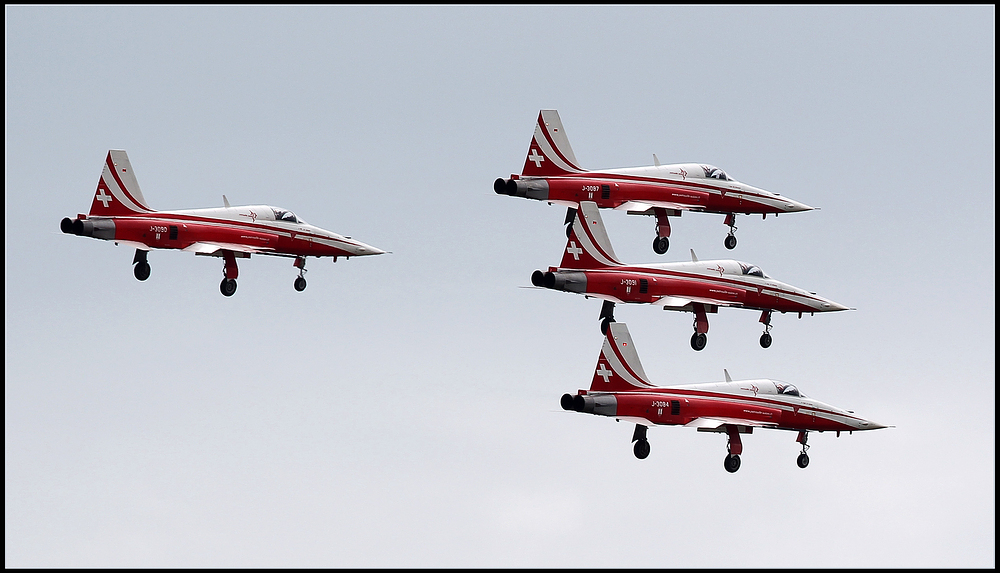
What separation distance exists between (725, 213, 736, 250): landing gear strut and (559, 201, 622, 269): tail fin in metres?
12.8

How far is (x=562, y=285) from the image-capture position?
15138 cm

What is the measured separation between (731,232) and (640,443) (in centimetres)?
1883

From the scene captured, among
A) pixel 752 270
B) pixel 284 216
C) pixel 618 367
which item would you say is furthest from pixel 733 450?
pixel 284 216

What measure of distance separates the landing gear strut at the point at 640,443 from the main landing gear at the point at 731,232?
17529mm

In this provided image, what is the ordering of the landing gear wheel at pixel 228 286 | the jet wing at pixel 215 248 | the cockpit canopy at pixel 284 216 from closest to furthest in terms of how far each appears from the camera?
the jet wing at pixel 215 248 < the landing gear wheel at pixel 228 286 < the cockpit canopy at pixel 284 216

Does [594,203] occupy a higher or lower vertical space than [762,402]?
higher

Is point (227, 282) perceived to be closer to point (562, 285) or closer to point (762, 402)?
point (562, 285)

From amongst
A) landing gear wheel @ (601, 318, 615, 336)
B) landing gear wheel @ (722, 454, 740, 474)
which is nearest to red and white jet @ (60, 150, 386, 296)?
landing gear wheel @ (601, 318, 615, 336)

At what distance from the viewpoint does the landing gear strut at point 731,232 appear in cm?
16425

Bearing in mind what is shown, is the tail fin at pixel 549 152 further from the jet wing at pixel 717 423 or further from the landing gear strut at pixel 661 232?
the jet wing at pixel 717 423

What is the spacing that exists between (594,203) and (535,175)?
12.2ft

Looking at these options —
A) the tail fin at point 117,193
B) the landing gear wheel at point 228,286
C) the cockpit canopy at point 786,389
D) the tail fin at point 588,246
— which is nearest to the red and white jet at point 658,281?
the tail fin at point 588,246

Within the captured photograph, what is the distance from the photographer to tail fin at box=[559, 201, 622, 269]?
15225cm

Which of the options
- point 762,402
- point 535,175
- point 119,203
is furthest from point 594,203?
point 119,203
